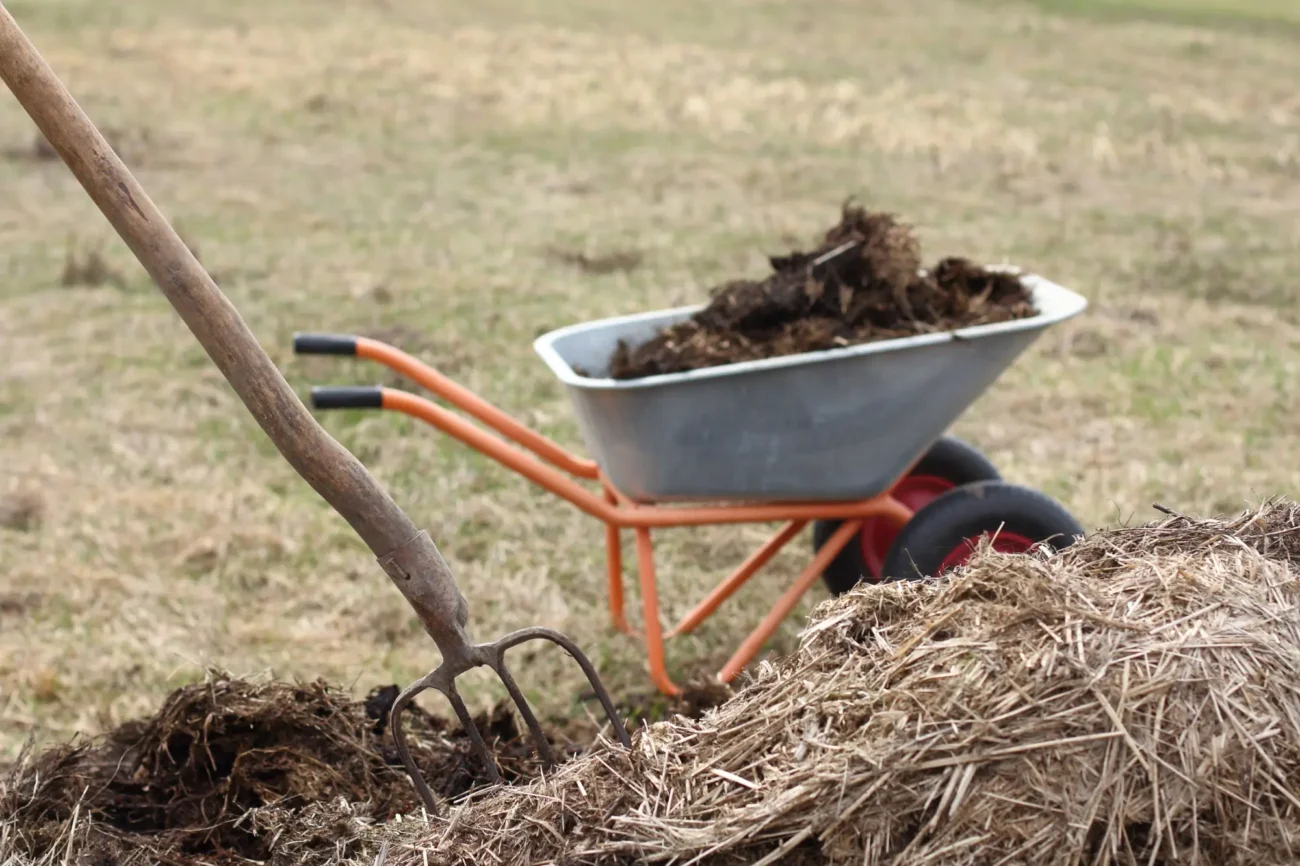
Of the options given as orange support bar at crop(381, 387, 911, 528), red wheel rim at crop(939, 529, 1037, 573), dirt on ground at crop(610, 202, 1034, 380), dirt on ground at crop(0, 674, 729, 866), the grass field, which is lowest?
the grass field

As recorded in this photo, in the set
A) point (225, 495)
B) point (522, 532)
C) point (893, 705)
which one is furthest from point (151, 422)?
point (893, 705)

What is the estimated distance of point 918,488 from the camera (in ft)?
11.5

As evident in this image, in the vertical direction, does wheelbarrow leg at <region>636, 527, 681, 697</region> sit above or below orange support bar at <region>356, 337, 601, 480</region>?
below

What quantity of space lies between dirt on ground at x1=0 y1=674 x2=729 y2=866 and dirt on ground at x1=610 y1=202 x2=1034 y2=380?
110 cm

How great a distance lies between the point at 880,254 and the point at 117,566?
99.6 inches

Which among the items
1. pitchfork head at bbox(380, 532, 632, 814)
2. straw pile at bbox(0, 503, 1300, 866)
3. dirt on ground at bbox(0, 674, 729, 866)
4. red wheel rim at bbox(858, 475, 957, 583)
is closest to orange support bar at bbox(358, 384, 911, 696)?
red wheel rim at bbox(858, 475, 957, 583)

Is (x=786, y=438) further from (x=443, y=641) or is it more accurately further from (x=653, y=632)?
(x=443, y=641)

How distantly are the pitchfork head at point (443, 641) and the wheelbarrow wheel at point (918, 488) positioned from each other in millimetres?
1556

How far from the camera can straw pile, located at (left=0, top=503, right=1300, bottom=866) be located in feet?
4.39

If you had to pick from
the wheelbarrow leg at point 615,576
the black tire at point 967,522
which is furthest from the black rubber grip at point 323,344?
the black tire at point 967,522

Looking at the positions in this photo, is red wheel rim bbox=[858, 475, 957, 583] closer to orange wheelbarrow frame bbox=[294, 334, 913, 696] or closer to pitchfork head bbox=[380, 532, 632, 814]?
orange wheelbarrow frame bbox=[294, 334, 913, 696]

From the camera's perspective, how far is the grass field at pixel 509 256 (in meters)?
3.73

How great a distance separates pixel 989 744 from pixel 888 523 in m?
2.12

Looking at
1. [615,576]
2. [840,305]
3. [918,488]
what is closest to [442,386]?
[615,576]
